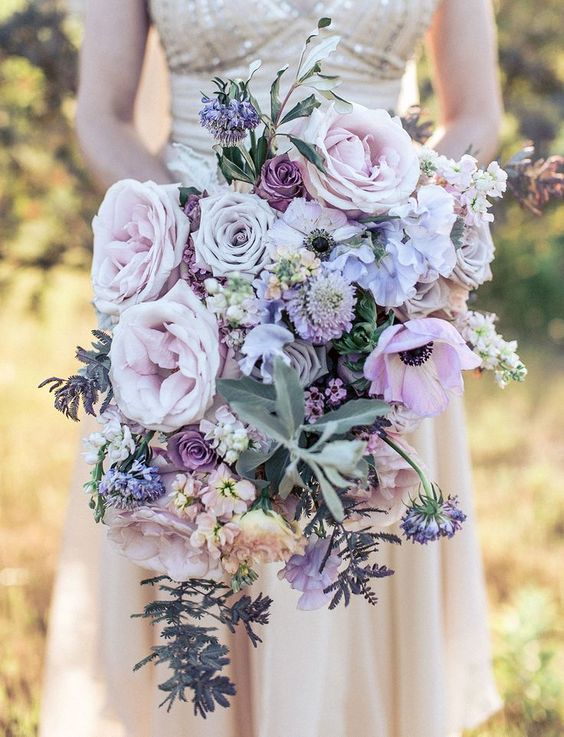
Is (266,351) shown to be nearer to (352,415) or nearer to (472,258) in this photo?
(352,415)

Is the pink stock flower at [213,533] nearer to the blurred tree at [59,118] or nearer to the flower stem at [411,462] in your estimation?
the flower stem at [411,462]

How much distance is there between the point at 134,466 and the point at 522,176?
2.40ft

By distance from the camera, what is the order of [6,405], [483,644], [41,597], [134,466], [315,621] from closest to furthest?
[134,466], [315,621], [483,644], [41,597], [6,405]

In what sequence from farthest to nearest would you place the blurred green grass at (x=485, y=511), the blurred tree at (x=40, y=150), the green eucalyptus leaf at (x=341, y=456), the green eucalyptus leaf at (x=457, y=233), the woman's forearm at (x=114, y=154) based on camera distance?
the blurred tree at (x=40, y=150), the blurred green grass at (x=485, y=511), the woman's forearm at (x=114, y=154), the green eucalyptus leaf at (x=457, y=233), the green eucalyptus leaf at (x=341, y=456)

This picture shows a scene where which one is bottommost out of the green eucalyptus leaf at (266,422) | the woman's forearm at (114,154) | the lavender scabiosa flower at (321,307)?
the green eucalyptus leaf at (266,422)

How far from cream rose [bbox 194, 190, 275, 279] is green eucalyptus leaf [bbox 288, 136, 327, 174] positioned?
0.08 meters

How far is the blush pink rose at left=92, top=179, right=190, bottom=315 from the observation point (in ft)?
3.15

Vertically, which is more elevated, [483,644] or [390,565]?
[390,565]

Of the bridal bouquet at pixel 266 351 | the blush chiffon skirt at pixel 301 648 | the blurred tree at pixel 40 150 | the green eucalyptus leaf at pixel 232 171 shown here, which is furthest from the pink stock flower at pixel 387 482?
the blurred tree at pixel 40 150

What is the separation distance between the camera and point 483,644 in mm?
1744

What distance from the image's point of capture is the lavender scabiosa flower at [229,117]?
93 centimetres

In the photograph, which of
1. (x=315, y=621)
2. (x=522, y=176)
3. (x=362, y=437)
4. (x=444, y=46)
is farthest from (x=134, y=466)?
(x=444, y=46)

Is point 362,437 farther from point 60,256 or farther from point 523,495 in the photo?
point 523,495

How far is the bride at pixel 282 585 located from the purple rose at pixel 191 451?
523 mm
